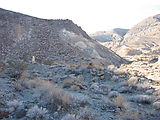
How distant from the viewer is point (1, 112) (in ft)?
26.1

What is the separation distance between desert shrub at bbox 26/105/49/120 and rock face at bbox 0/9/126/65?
64.4 ft

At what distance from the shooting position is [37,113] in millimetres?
7812

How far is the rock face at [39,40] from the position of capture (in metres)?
29.9

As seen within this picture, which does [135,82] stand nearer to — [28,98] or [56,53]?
[28,98]

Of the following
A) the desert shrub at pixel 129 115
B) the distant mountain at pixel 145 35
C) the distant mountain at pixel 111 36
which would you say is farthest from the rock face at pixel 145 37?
the desert shrub at pixel 129 115

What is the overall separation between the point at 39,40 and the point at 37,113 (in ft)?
86.3

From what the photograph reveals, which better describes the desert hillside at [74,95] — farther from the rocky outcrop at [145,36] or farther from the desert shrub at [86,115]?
the rocky outcrop at [145,36]

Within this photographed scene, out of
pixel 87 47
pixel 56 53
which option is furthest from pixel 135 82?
pixel 87 47

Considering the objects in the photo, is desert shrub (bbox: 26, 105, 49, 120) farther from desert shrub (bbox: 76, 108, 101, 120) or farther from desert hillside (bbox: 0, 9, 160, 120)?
desert shrub (bbox: 76, 108, 101, 120)

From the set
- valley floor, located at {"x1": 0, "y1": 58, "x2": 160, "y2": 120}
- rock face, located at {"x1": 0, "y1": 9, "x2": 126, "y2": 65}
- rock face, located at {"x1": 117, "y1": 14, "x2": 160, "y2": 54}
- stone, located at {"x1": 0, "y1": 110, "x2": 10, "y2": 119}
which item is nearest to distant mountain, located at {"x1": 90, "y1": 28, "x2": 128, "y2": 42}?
rock face, located at {"x1": 117, "y1": 14, "x2": 160, "y2": 54}

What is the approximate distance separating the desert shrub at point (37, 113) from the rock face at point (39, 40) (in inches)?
773

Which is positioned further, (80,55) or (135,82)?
(80,55)

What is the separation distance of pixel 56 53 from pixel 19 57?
19.1ft

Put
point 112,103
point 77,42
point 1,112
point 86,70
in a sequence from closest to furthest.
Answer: point 1,112
point 112,103
point 86,70
point 77,42
